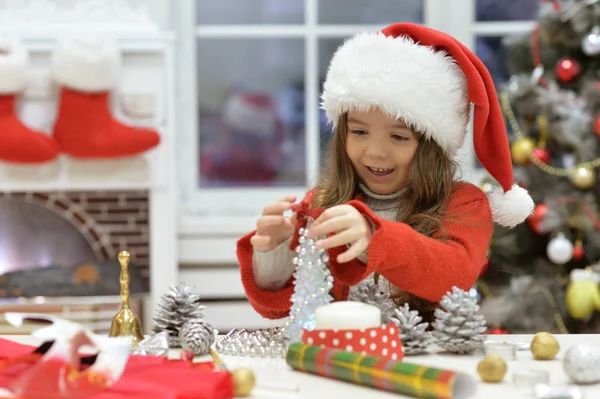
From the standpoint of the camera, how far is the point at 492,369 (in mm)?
880

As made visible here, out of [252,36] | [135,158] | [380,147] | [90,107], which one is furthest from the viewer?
[252,36]

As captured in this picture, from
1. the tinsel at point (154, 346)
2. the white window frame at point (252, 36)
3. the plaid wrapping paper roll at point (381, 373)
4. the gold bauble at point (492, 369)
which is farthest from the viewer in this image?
the white window frame at point (252, 36)

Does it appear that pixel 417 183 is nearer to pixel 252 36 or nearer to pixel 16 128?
pixel 16 128

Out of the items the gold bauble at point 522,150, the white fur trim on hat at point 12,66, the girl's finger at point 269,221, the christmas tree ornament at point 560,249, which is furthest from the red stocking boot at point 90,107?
the girl's finger at point 269,221

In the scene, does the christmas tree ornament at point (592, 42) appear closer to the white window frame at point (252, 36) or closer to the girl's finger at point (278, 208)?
the white window frame at point (252, 36)

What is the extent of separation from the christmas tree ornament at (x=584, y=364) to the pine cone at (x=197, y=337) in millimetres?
419

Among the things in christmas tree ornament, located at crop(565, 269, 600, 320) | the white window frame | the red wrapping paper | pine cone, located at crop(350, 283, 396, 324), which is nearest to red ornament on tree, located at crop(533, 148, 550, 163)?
christmas tree ornament, located at crop(565, 269, 600, 320)

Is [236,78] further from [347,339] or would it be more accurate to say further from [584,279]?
[347,339]

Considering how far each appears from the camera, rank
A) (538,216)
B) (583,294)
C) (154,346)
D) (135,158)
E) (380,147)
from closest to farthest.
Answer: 1. (154,346)
2. (380,147)
3. (583,294)
4. (538,216)
5. (135,158)

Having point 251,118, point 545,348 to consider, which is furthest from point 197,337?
point 251,118

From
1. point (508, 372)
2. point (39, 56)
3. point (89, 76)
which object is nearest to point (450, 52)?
point (508, 372)

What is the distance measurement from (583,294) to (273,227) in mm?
1700

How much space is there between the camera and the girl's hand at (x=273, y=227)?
1167 millimetres

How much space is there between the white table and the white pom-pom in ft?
1.02
